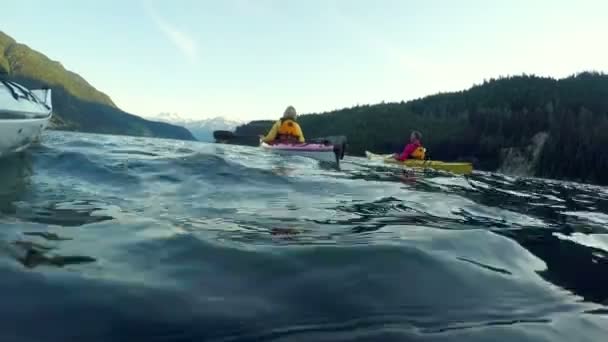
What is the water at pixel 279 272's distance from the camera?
85.2 inches

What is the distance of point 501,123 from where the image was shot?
7619cm

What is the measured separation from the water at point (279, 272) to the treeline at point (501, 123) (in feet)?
186

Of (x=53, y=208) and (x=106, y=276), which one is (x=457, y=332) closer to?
(x=106, y=276)

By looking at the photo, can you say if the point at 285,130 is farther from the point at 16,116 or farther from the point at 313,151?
the point at 16,116

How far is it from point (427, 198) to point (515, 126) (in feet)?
248

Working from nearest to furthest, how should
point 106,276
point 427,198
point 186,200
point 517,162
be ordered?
point 106,276
point 186,200
point 427,198
point 517,162

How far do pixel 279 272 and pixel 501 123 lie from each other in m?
82.3

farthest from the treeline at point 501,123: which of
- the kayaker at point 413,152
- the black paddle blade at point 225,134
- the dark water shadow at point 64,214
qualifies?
the dark water shadow at point 64,214

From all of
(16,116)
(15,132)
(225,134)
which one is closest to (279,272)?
(16,116)

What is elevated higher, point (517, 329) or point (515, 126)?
point (515, 126)

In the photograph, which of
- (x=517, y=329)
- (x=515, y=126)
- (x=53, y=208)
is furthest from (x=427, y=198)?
(x=515, y=126)

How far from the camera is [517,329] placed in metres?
2.36

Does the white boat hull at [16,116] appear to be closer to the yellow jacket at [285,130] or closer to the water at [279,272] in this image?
the water at [279,272]

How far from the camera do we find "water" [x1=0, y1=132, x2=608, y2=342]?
2.16m
